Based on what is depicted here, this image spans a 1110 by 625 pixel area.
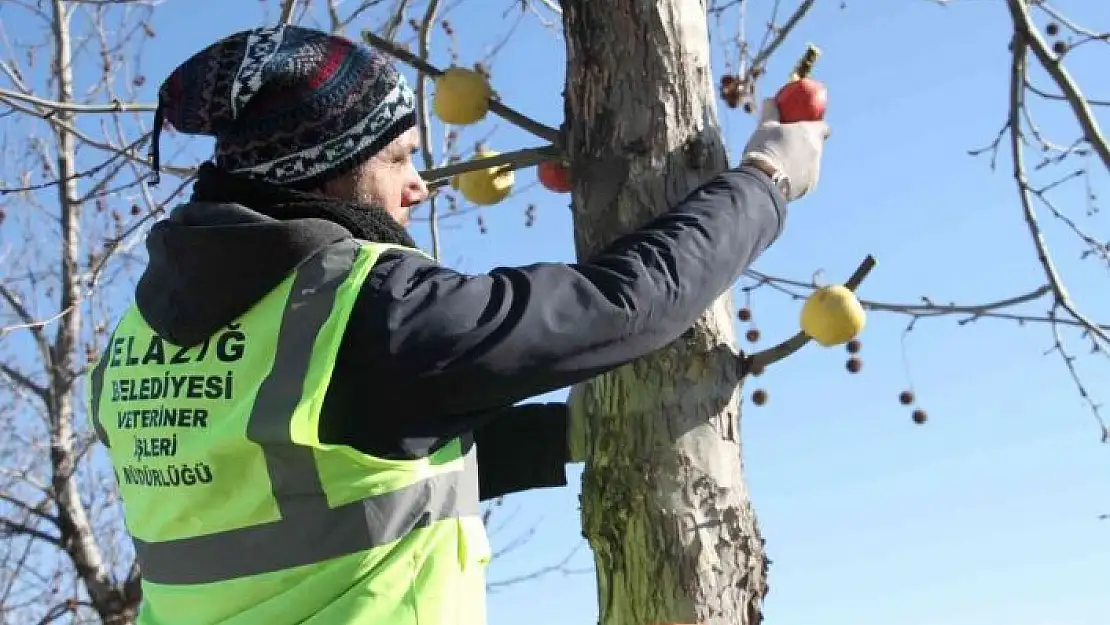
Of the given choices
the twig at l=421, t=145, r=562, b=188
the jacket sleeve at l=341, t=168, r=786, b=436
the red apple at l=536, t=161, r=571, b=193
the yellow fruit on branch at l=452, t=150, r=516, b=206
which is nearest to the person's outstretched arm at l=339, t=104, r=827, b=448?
the jacket sleeve at l=341, t=168, r=786, b=436

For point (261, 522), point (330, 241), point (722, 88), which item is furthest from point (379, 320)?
point (722, 88)

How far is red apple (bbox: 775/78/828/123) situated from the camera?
1812mm

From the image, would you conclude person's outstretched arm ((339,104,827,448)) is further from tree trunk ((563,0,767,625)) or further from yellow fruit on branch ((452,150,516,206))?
yellow fruit on branch ((452,150,516,206))

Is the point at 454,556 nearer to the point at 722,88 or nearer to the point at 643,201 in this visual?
the point at 643,201

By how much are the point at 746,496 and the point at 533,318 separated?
30.3 inches

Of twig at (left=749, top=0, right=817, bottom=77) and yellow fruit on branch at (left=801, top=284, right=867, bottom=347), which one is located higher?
twig at (left=749, top=0, right=817, bottom=77)

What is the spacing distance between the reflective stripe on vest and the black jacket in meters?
0.03

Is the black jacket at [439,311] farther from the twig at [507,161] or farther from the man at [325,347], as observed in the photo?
the twig at [507,161]

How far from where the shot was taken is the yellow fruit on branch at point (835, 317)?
2012 mm

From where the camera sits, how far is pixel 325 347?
1.28 meters

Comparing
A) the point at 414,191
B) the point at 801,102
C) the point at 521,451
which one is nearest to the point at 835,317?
the point at 801,102

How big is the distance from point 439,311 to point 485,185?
1.29m

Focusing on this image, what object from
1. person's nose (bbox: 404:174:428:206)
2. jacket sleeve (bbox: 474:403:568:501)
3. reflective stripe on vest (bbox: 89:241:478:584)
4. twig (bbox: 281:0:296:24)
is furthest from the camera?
twig (bbox: 281:0:296:24)

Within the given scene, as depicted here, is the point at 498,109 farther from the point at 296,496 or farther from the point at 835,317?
the point at 296,496
